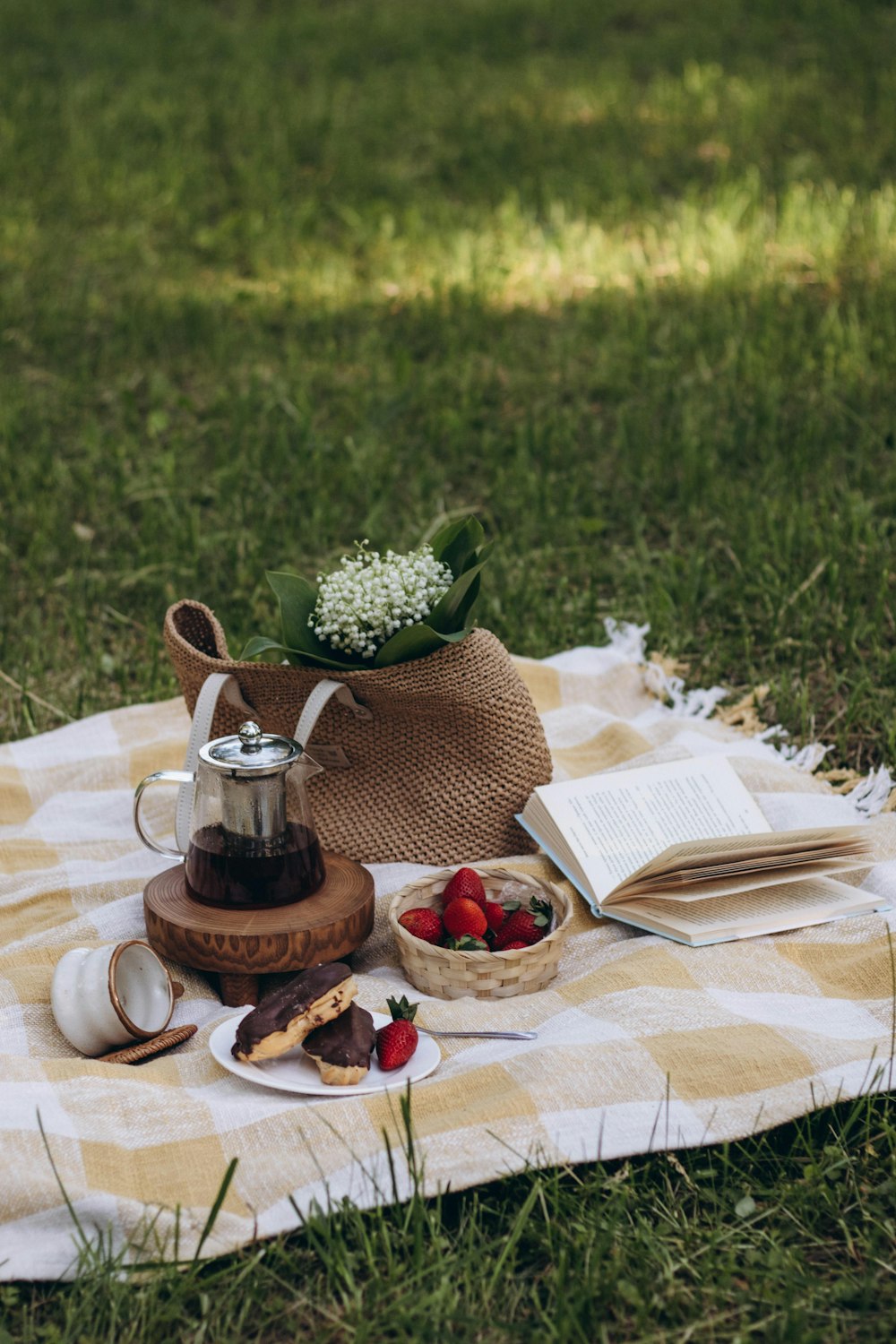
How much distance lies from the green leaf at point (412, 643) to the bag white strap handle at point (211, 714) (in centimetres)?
9

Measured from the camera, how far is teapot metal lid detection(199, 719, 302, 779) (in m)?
2.07

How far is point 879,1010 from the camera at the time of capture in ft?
6.79

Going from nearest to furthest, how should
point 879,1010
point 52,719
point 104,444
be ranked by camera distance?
point 879,1010 < point 52,719 < point 104,444

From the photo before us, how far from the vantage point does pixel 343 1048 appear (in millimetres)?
1854

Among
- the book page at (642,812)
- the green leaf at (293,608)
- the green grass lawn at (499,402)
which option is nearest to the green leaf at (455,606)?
the green leaf at (293,608)

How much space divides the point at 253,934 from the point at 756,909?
0.85 meters

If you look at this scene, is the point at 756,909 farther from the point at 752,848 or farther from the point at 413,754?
the point at 413,754

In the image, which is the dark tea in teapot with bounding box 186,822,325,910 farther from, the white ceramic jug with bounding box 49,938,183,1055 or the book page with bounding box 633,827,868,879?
the book page with bounding box 633,827,868,879

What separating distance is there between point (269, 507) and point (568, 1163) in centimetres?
276

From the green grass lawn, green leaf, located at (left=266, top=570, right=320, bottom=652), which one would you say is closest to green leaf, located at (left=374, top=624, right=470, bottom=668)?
green leaf, located at (left=266, top=570, right=320, bottom=652)

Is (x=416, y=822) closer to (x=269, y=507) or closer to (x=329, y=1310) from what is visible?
(x=329, y=1310)

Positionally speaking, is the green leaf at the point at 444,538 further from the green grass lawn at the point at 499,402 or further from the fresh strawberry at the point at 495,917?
the green grass lawn at the point at 499,402

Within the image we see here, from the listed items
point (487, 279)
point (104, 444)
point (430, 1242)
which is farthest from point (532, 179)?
point (430, 1242)

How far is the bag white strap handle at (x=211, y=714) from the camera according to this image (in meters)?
2.39
